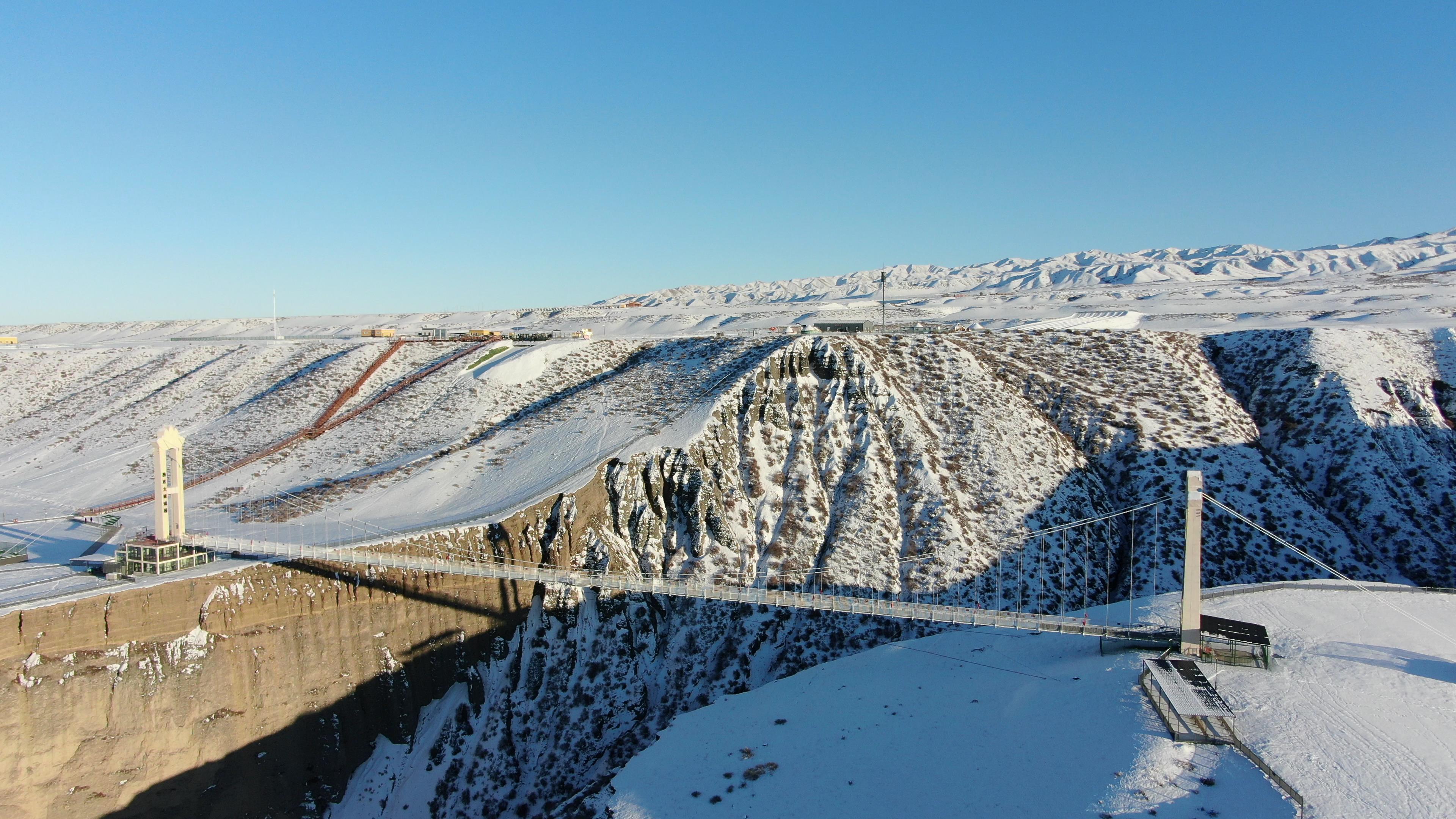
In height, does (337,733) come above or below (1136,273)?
below

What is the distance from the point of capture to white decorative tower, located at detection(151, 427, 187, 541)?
104 ft

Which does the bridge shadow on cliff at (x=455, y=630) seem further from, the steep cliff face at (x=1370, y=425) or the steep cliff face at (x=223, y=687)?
the steep cliff face at (x=1370, y=425)

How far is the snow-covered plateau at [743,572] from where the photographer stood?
22547mm

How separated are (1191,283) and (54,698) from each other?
5047 inches

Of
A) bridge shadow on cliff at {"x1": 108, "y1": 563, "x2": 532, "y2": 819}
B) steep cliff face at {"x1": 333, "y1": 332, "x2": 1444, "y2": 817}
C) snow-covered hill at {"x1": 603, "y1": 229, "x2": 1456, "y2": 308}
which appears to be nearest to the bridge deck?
bridge shadow on cliff at {"x1": 108, "y1": 563, "x2": 532, "y2": 819}

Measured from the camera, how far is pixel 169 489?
108 ft

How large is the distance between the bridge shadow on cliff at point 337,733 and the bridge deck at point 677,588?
3.94 ft

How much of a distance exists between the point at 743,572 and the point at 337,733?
18.4m

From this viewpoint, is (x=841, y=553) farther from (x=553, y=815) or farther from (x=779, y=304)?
(x=779, y=304)

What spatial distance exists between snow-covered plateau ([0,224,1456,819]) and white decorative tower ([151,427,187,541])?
3059 millimetres

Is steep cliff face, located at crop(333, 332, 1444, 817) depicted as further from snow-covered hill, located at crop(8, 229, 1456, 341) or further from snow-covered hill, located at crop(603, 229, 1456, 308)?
snow-covered hill, located at crop(603, 229, 1456, 308)

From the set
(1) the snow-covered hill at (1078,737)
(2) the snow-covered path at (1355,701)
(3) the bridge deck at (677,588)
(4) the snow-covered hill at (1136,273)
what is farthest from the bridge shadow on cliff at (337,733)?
(4) the snow-covered hill at (1136,273)

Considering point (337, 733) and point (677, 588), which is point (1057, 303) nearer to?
point (677, 588)

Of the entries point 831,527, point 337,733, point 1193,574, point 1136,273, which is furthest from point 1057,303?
point 337,733
